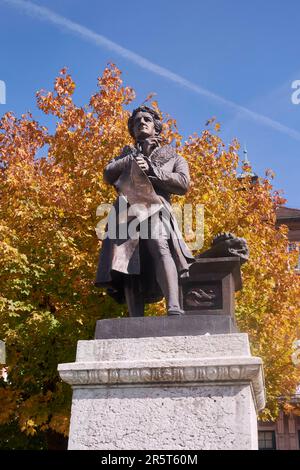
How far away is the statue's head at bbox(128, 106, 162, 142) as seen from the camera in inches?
259

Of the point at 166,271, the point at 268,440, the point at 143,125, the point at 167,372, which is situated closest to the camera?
the point at 167,372

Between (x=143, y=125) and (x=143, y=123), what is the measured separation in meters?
0.02

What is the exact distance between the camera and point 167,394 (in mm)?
5031

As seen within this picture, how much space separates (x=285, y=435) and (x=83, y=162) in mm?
22100

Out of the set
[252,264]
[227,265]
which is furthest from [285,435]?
[227,265]

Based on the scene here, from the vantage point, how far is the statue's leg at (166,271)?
562 cm

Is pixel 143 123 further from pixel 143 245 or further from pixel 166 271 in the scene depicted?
pixel 166 271

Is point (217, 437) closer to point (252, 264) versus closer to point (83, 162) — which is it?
point (252, 264)

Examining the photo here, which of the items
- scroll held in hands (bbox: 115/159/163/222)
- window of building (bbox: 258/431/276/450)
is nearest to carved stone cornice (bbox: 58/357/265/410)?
scroll held in hands (bbox: 115/159/163/222)

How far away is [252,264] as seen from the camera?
14.8 metres

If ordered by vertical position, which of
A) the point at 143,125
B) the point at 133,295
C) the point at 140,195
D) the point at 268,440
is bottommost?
the point at 268,440

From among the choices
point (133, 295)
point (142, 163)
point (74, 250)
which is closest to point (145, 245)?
point (133, 295)

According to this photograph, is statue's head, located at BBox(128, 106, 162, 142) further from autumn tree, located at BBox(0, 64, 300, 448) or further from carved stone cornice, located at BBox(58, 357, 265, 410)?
autumn tree, located at BBox(0, 64, 300, 448)

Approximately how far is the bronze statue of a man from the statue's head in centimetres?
23
